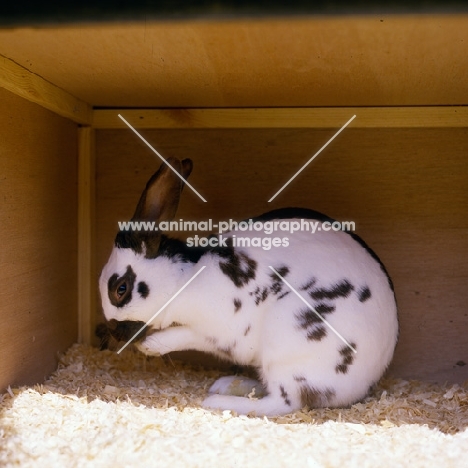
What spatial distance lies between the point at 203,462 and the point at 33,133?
5.29 feet

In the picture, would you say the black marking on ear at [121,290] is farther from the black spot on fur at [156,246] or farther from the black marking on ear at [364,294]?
the black marking on ear at [364,294]

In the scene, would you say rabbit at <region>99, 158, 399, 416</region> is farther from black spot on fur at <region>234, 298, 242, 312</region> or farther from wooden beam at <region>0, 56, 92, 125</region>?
wooden beam at <region>0, 56, 92, 125</region>

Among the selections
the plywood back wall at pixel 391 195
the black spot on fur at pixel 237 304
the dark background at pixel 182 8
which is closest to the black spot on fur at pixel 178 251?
the black spot on fur at pixel 237 304

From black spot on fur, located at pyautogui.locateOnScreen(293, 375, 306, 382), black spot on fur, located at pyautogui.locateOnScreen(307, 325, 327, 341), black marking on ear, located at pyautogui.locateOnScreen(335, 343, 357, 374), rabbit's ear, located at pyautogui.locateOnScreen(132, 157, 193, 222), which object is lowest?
black spot on fur, located at pyautogui.locateOnScreen(293, 375, 306, 382)

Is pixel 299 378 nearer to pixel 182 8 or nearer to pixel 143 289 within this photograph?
pixel 143 289

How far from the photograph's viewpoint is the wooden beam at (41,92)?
8.22ft

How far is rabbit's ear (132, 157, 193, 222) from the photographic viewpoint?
9.20 feet

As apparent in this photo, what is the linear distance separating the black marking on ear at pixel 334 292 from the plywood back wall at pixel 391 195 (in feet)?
1.97

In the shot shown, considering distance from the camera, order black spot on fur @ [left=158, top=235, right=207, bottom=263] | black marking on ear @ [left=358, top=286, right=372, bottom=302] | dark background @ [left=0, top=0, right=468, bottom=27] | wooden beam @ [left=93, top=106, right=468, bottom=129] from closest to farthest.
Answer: dark background @ [left=0, top=0, right=468, bottom=27]
black marking on ear @ [left=358, top=286, right=372, bottom=302]
black spot on fur @ [left=158, top=235, right=207, bottom=263]
wooden beam @ [left=93, top=106, right=468, bottom=129]

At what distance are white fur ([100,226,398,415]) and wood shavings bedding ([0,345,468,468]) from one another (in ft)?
0.46

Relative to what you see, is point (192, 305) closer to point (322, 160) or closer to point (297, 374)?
point (297, 374)

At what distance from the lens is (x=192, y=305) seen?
2.86 meters

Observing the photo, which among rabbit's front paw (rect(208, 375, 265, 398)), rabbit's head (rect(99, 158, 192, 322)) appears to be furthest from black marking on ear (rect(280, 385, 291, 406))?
rabbit's head (rect(99, 158, 192, 322))

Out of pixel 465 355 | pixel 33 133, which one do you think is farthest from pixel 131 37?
pixel 465 355
